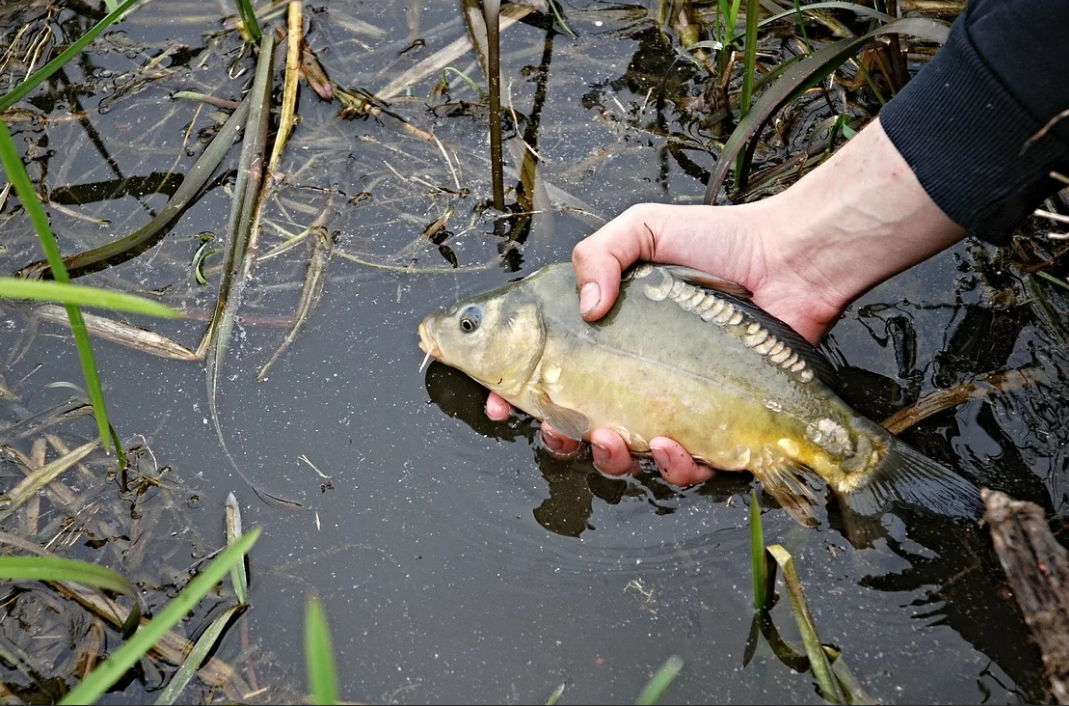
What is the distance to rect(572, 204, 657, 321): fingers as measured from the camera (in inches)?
115

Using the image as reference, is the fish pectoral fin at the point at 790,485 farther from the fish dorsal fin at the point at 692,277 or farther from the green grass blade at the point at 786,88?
the green grass blade at the point at 786,88

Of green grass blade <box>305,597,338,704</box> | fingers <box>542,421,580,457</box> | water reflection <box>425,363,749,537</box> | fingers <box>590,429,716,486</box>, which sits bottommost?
water reflection <box>425,363,749,537</box>

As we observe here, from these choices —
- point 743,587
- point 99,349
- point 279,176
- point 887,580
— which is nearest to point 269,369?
point 99,349

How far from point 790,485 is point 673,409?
1.34ft

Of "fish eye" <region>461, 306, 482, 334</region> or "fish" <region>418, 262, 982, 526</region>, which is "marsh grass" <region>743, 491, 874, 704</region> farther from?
"fish eye" <region>461, 306, 482, 334</region>

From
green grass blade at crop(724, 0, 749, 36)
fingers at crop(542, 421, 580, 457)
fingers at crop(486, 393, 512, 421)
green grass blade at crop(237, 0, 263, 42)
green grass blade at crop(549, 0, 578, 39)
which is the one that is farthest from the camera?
green grass blade at crop(549, 0, 578, 39)

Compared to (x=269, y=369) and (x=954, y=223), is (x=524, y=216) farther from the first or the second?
(x=954, y=223)

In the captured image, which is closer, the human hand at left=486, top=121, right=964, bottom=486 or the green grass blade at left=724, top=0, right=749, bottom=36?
the human hand at left=486, top=121, right=964, bottom=486

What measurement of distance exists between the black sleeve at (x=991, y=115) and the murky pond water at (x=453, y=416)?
2.09 feet

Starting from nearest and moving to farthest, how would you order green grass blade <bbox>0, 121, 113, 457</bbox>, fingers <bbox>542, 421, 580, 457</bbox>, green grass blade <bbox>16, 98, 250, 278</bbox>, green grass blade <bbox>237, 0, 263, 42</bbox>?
green grass blade <bbox>0, 121, 113, 457</bbox> → fingers <bbox>542, 421, 580, 457</bbox> → green grass blade <bbox>16, 98, 250, 278</bbox> → green grass blade <bbox>237, 0, 263, 42</bbox>

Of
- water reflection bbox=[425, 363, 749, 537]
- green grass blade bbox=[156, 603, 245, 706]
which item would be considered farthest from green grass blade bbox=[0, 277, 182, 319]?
water reflection bbox=[425, 363, 749, 537]

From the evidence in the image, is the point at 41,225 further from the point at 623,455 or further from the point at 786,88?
the point at 786,88

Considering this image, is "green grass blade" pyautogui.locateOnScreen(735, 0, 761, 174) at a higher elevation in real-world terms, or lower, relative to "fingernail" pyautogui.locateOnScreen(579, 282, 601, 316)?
higher

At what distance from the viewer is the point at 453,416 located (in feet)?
10.4
